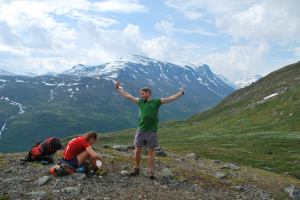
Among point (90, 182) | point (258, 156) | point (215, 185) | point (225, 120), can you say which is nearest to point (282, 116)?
point (225, 120)

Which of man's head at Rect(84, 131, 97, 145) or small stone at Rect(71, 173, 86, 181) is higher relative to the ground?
man's head at Rect(84, 131, 97, 145)

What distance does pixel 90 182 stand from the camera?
23.1 metres

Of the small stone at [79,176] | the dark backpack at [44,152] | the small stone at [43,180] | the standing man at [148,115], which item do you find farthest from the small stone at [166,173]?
the small stone at [43,180]

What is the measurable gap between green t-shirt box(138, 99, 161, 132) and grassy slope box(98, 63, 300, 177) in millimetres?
32128

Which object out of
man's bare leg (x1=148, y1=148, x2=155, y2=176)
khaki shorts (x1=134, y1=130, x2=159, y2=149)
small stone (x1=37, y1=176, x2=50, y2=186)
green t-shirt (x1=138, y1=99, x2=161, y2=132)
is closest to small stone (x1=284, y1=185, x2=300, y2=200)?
man's bare leg (x1=148, y1=148, x2=155, y2=176)

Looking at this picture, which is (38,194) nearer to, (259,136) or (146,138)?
(146,138)

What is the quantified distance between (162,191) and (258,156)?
4649 cm

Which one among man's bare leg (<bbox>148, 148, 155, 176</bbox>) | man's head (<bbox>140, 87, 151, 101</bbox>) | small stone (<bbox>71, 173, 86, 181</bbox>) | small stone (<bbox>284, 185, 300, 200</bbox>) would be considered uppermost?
man's head (<bbox>140, 87, 151, 101</bbox>)

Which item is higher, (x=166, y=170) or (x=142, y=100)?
(x=142, y=100)

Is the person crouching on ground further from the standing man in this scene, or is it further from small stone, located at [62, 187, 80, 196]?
the standing man

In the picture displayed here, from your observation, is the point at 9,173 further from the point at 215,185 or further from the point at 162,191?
the point at 215,185

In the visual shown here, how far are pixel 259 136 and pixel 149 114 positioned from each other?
232ft

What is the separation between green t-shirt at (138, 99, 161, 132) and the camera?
23344 mm

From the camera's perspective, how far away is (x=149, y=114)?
2345cm
